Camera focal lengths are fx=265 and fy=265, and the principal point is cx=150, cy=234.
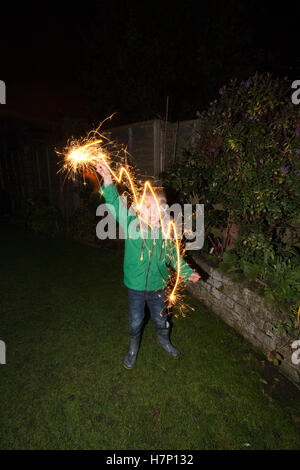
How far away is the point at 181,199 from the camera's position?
5363 millimetres

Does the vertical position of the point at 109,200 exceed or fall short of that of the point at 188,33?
it falls short

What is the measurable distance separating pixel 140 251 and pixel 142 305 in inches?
26.8

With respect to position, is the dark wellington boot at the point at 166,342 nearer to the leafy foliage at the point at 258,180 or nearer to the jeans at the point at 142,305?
the jeans at the point at 142,305

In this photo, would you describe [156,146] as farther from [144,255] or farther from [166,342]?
[166,342]

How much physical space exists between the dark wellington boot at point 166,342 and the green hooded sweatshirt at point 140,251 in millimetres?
746

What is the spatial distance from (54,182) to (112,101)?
4988mm

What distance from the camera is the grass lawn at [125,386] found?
258 cm

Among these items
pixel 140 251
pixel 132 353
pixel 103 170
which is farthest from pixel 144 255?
pixel 132 353

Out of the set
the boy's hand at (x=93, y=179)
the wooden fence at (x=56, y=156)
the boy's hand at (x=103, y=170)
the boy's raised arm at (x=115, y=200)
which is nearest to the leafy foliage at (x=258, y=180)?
the wooden fence at (x=56, y=156)

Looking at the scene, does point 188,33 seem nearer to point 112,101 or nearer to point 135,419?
point 112,101

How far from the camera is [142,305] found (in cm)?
319

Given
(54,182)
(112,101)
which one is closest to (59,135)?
(54,182)

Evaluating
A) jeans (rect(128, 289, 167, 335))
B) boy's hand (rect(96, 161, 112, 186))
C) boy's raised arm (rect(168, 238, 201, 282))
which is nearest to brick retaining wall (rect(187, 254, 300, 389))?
boy's raised arm (rect(168, 238, 201, 282))

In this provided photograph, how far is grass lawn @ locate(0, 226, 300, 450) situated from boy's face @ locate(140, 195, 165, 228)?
1.89 m
